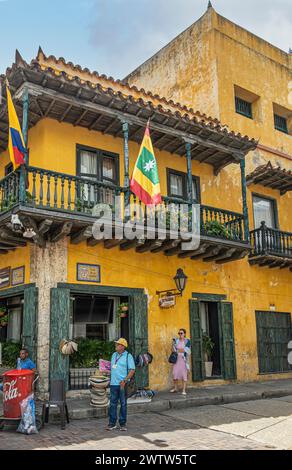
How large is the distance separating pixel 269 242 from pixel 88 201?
279 inches

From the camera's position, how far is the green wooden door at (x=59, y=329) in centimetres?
1062

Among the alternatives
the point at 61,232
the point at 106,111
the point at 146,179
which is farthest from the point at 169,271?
the point at 106,111

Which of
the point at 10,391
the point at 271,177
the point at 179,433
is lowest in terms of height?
the point at 179,433

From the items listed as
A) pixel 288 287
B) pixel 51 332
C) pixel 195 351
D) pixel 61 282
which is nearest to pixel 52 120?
pixel 61 282

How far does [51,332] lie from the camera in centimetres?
1075

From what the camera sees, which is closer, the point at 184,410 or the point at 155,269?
the point at 184,410

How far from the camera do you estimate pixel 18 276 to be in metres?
12.0

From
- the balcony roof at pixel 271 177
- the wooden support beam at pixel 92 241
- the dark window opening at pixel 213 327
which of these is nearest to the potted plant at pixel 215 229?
the dark window opening at pixel 213 327

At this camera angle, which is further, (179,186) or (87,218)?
(179,186)

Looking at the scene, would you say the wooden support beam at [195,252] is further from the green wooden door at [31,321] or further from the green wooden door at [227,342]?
the green wooden door at [31,321]

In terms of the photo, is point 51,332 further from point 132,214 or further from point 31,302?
point 132,214

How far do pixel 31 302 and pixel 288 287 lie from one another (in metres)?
9.80

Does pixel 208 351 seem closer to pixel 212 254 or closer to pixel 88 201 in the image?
pixel 212 254

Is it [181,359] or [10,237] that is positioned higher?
[10,237]
